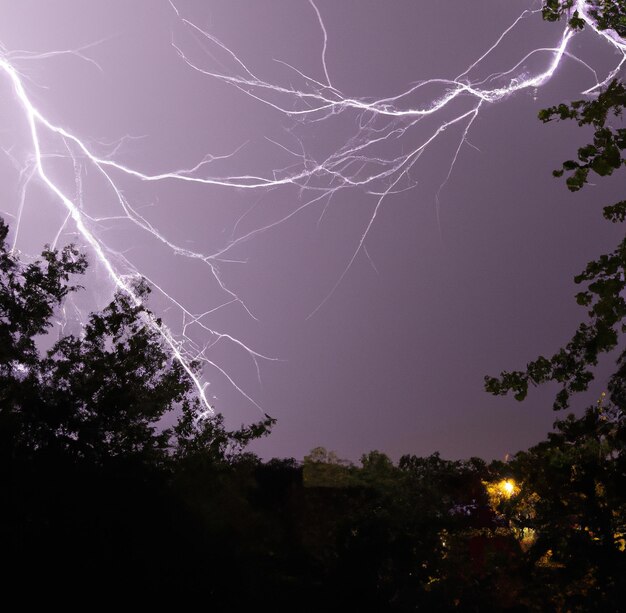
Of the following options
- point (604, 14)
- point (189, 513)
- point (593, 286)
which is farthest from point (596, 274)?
point (189, 513)

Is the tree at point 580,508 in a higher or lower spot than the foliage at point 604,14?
lower

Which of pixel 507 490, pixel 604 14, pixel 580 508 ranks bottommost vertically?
pixel 580 508

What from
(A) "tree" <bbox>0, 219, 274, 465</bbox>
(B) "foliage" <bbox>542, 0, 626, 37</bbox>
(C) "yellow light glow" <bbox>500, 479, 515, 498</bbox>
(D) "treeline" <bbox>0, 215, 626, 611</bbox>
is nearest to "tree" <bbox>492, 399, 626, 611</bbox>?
(D) "treeline" <bbox>0, 215, 626, 611</bbox>

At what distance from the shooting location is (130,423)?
7.63m

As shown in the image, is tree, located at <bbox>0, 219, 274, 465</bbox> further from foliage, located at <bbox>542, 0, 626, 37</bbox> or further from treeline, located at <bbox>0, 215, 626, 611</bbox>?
foliage, located at <bbox>542, 0, 626, 37</bbox>

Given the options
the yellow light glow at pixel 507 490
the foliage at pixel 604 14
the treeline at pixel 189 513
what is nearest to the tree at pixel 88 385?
the treeline at pixel 189 513

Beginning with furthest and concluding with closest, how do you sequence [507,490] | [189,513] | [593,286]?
[507,490]
[189,513]
[593,286]

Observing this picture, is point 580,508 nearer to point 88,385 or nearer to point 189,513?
point 189,513

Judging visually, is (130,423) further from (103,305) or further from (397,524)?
(397,524)

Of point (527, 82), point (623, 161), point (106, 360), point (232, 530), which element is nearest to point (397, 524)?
point (232, 530)

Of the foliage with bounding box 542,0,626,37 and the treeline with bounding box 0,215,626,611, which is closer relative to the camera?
the foliage with bounding box 542,0,626,37

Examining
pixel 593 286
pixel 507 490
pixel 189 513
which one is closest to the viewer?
pixel 593 286

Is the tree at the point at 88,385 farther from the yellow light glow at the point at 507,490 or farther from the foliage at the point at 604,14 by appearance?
the foliage at the point at 604,14

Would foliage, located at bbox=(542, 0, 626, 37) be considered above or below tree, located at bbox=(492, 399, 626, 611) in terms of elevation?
above
